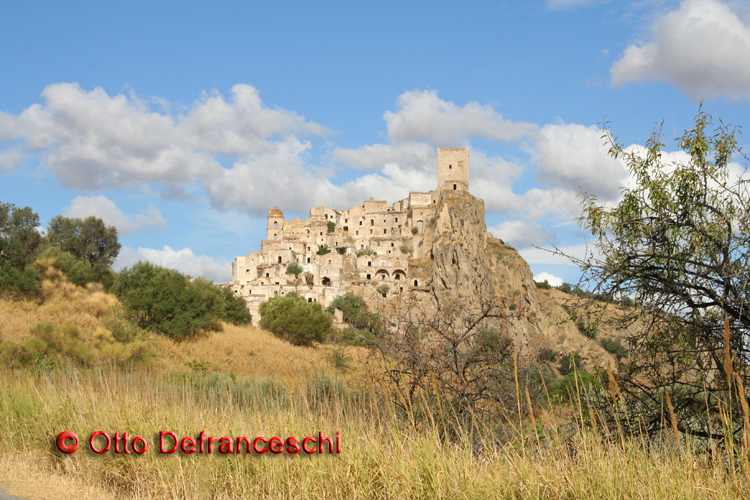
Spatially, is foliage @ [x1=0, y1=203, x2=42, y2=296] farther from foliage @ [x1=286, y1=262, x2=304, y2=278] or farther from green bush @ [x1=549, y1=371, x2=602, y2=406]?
foliage @ [x1=286, y1=262, x2=304, y2=278]

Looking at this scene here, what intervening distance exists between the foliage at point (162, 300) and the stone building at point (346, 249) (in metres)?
26.6

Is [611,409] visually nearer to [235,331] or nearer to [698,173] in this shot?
[698,173]

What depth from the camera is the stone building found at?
59.6m

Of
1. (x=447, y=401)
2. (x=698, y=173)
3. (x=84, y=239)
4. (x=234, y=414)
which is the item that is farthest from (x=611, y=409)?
(x=84, y=239)

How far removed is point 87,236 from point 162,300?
18.4 metres

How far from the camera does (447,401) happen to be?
6.21 metres

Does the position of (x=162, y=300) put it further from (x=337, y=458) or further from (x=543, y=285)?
(x=543, y=285)

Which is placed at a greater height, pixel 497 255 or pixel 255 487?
pixel 497 255

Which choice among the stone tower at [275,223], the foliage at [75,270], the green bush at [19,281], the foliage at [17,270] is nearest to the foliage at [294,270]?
the stone tower at [275,223]

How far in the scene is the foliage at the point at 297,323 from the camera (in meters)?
37.3

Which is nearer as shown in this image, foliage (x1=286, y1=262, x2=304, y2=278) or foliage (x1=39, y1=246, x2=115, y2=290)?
foliage (x1=39, y1=246, x2=115, y2=290)

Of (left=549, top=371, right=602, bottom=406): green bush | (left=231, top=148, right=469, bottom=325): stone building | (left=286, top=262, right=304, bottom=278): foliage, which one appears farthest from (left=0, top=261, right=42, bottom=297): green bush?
(left=286, top=262, right=304, bottom=278): foliage

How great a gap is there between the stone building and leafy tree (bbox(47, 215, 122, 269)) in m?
17.3

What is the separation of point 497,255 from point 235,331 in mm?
40636
